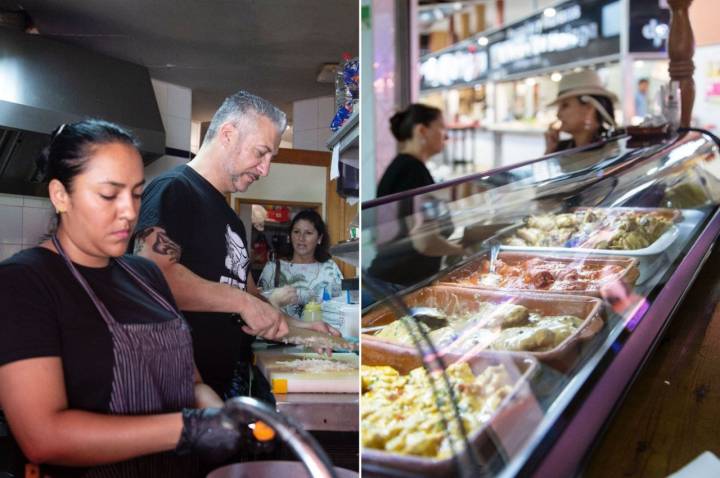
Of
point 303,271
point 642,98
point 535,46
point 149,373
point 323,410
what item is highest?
point 535,46

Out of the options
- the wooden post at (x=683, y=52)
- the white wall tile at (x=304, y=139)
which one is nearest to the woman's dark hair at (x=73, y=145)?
the white wall tile at (x=304, y=139)

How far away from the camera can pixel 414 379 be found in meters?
1.04

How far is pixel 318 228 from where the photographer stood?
3.97 ft

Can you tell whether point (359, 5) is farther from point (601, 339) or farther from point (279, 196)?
point (601, 339)

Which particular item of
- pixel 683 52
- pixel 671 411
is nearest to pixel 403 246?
pixel 671 411

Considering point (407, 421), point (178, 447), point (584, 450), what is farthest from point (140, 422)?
point (584, 450)

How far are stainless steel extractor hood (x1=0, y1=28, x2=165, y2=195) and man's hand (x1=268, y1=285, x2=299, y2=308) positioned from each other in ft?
0.97

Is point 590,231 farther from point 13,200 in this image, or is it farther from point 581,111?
point 13,200

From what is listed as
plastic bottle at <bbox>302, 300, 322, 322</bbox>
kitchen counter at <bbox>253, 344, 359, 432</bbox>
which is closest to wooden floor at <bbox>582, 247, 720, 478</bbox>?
kitchen counter at <bbox>253, 344, 359, 432</bbox>

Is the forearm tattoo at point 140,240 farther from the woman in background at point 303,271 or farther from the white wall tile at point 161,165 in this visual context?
the woman in background at point 303,271

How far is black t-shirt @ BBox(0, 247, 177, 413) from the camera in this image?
0.93 m

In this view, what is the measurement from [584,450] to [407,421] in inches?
10.9

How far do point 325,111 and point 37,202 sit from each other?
0.49 metres

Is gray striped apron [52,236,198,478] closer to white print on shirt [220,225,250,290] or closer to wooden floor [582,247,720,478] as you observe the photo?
white print on shirt [220,225,250,290]
